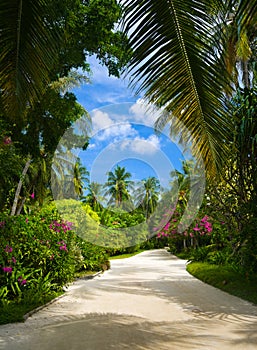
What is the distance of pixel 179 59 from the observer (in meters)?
3.26

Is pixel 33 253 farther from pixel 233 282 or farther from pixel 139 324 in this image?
pixel 233 282

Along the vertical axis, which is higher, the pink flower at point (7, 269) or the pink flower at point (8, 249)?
the pink flower at point (8, 249)

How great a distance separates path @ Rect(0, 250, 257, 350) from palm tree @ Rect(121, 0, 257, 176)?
274 centimetres

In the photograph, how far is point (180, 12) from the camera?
309 cm

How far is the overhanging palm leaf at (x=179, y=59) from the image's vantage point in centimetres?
310

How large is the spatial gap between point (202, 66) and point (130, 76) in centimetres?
65

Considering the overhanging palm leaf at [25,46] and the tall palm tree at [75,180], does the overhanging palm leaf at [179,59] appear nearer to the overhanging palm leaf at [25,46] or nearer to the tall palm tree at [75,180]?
the overhanging palm leaf at [25,46]

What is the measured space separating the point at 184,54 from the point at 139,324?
409 centimetres

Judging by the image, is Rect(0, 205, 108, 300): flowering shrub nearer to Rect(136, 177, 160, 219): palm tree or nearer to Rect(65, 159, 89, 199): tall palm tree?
Rect(65, 159, 89, 199): tall palm tree

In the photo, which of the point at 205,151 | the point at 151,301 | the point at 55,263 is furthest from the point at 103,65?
the point at 205,151

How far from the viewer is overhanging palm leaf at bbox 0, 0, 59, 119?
11.0 feet

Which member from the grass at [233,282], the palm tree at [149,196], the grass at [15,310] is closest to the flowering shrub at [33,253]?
the grass at [15,310]

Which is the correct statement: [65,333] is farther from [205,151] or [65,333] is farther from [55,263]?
[55,263]

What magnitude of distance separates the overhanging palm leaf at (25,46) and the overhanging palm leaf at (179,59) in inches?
34.1
